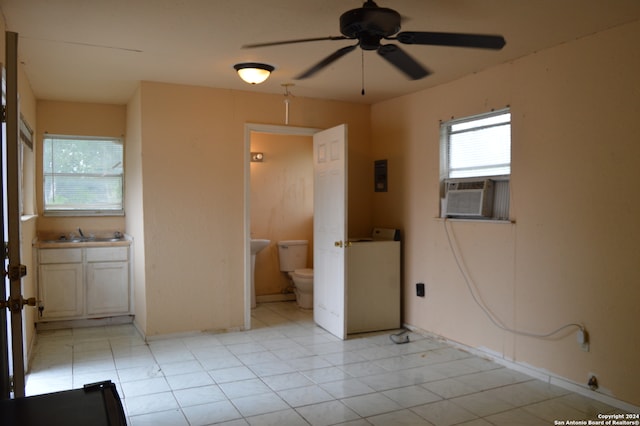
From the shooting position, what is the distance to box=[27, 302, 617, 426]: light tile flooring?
2936mm

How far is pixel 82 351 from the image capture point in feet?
13.9

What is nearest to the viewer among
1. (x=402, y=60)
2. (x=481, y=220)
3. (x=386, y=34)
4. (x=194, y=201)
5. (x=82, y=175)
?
(x=386, y=34)

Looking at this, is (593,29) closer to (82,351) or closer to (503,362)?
(503,362)

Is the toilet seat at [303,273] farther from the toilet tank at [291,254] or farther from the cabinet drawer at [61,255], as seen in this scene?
the cabinet drawer at [61,255]

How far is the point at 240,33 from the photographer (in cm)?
321

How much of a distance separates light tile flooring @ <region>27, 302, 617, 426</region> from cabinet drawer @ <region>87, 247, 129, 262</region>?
747 millimetres

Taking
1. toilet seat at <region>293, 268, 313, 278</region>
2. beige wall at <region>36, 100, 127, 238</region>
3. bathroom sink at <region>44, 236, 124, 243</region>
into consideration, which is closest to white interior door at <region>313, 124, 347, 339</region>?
toilet seat at <region>293, 268, 313, 278</region>

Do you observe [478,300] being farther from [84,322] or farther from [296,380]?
[84,322]

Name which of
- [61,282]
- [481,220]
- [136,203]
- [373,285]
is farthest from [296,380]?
[61,282]

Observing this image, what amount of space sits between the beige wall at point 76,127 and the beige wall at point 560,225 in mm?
3603

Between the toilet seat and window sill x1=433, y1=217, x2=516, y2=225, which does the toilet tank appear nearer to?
the toilet seat

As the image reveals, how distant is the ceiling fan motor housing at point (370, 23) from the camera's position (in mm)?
2205

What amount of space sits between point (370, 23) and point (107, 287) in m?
4.13

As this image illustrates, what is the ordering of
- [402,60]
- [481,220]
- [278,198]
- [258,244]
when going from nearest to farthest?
[402,60], [481,220], [258,244], [278,198]
